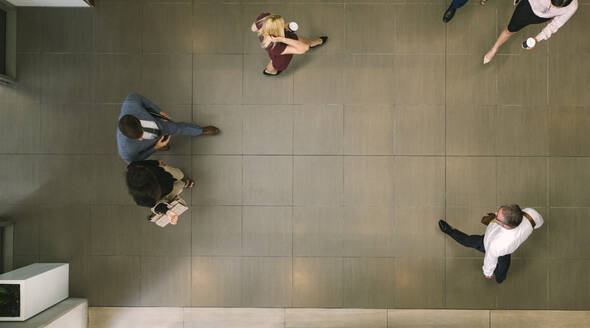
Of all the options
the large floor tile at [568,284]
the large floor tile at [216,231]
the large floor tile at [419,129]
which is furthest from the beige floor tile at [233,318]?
the large floor tile at [568,284]

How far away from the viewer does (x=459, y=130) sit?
12.6 ft

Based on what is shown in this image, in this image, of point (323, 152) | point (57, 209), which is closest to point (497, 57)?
point (323, 152)

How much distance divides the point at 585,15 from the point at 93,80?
635 centimetres

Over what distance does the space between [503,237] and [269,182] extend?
8.87 feet

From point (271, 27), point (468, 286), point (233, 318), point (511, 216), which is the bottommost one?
point (233, 318)

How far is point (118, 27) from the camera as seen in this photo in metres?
3.85

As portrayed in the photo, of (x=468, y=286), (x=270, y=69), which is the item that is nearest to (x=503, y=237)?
(x=468, y=286)

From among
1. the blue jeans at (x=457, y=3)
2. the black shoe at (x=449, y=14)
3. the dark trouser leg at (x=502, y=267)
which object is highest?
the blue jeans at (x=457, y=3)

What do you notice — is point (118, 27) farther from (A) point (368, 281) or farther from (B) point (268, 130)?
(A) point (368, 281)

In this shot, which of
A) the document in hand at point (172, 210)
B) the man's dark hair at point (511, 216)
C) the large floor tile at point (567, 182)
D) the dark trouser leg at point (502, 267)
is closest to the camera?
the man's dark hair at point (511, 216)

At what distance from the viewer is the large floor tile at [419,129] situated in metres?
3.82

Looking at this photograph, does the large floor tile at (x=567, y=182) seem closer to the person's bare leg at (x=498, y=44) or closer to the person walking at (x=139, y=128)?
the person's bare leg at (x=498, y=44)

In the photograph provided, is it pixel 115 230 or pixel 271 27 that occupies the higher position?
pixel 271 27

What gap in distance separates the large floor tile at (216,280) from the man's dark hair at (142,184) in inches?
57.7
